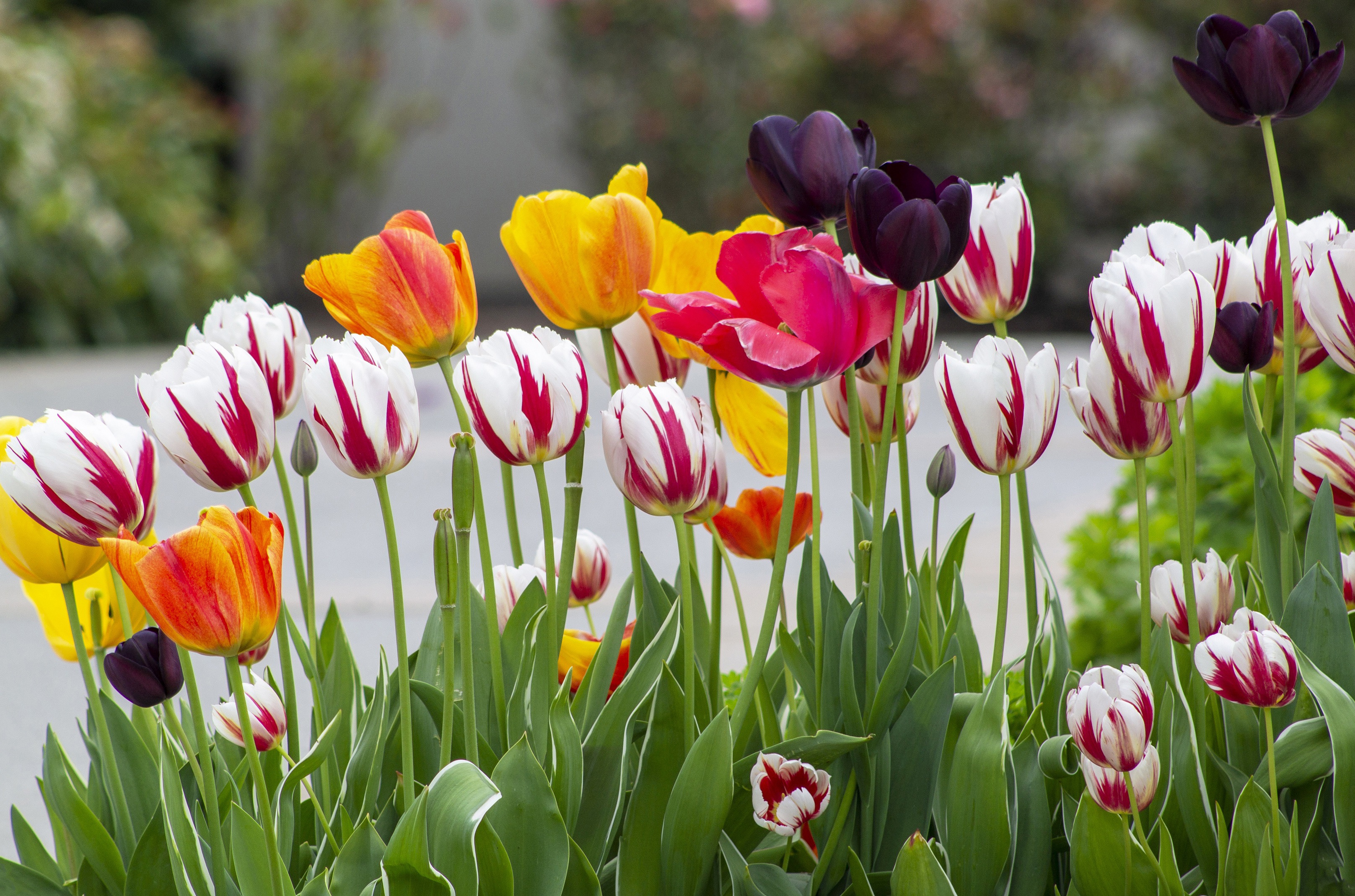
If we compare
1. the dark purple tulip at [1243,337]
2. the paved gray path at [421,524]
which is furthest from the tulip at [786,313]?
the paved gray path at [421,524]

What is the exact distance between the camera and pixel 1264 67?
2.51 feet

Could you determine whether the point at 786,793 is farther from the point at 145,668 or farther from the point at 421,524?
the point at 421,524

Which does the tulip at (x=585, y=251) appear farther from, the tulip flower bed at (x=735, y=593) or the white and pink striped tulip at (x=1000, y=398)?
the white and pink striped tulip at (x=1000, y=398)

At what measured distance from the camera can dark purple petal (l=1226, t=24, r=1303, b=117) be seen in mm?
760

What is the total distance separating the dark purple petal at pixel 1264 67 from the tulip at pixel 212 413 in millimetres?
612

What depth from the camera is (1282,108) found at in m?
0.79

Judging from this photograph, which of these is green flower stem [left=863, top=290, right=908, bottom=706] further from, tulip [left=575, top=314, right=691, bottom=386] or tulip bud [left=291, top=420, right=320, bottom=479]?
tulip bud [left=291, top=420, right=320, bottom=479]

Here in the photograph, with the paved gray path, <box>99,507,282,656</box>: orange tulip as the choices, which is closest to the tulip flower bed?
<box>99,507,282,656</box>: orange tulip

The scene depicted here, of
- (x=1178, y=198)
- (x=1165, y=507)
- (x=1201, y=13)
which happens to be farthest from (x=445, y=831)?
(x=1178, y=198)

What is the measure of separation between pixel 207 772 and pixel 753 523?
16.7 inches

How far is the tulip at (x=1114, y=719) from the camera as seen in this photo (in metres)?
0.64

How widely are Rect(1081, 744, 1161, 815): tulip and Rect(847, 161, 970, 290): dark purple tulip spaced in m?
0.28

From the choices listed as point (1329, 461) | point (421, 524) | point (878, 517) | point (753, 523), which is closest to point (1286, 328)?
point (1329, 461)

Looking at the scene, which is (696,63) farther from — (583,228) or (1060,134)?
(583,228)
